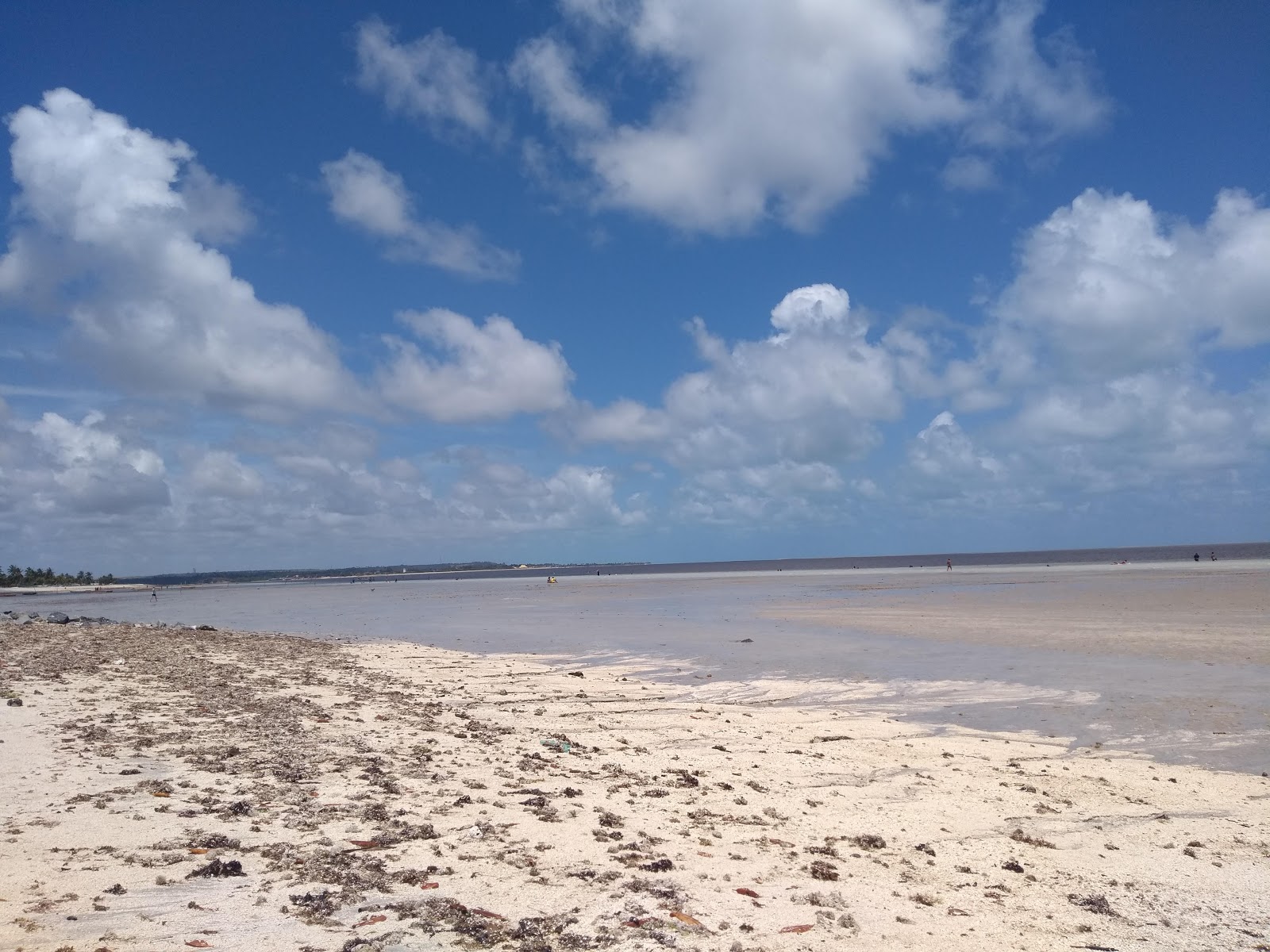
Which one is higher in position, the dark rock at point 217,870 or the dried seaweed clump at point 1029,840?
the dark rock at point 217,870

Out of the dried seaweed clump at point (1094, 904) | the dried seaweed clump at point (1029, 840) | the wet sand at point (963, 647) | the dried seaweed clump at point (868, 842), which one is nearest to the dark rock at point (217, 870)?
the dried seaweed clump at point (868, 842)

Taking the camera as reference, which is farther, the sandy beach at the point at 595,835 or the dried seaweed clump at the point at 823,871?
the dried seaweed clump at the point at 823,871

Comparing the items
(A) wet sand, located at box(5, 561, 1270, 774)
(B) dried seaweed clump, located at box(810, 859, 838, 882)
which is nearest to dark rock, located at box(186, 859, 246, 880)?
(B) dried seaweed clump, located at box(810, 859, 838, 882)

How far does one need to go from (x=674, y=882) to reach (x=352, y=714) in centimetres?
872

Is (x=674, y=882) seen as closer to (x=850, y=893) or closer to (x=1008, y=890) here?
(x=850, y=893)

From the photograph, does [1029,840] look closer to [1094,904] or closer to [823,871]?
[1094,904]

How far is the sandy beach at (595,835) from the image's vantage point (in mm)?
5688

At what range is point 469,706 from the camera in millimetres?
15164

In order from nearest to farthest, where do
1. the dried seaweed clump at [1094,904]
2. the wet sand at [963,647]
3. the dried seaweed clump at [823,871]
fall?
the dried seaweed clump at [1094,904], the dried seaweed clump at [823,871], the wet sand at [963,647]

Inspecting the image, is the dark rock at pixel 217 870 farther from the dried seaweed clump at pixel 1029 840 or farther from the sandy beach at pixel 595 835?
the dried seaweed clump at pixel 1029 840

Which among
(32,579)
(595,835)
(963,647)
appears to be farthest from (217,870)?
(32,579)

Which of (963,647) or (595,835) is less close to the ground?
(595,835)

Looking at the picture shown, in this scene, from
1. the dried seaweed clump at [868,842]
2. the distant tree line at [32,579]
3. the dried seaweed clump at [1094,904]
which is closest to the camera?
the dried seaweed clump at [1094,904]

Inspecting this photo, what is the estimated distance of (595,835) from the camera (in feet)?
24.7
